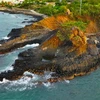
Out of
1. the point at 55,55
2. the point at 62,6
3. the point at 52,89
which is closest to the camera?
the point at 52,89

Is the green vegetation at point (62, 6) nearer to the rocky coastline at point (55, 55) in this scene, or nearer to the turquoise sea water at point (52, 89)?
the rocky coastline at point (55, 55)

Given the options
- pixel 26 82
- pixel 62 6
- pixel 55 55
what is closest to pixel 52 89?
pixel 26 82

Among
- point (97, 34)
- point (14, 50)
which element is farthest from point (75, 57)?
point (97, 34)

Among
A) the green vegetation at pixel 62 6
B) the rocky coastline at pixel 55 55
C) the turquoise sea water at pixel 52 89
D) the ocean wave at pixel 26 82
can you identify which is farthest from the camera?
the green vegetation at pixel 62 6

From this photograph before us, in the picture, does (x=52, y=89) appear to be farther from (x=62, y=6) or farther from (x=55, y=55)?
(x=62, y=6)

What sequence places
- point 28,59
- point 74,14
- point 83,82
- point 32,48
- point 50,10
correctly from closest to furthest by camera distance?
point 83,82
point 28,59
point 32,48
point 74,14
point 50,10

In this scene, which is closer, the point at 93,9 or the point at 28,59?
the point at 28,59

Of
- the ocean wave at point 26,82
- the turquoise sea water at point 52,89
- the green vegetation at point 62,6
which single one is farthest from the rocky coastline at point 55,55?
the green vegetation at point 62,6

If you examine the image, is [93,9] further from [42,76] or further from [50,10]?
[42,76]
